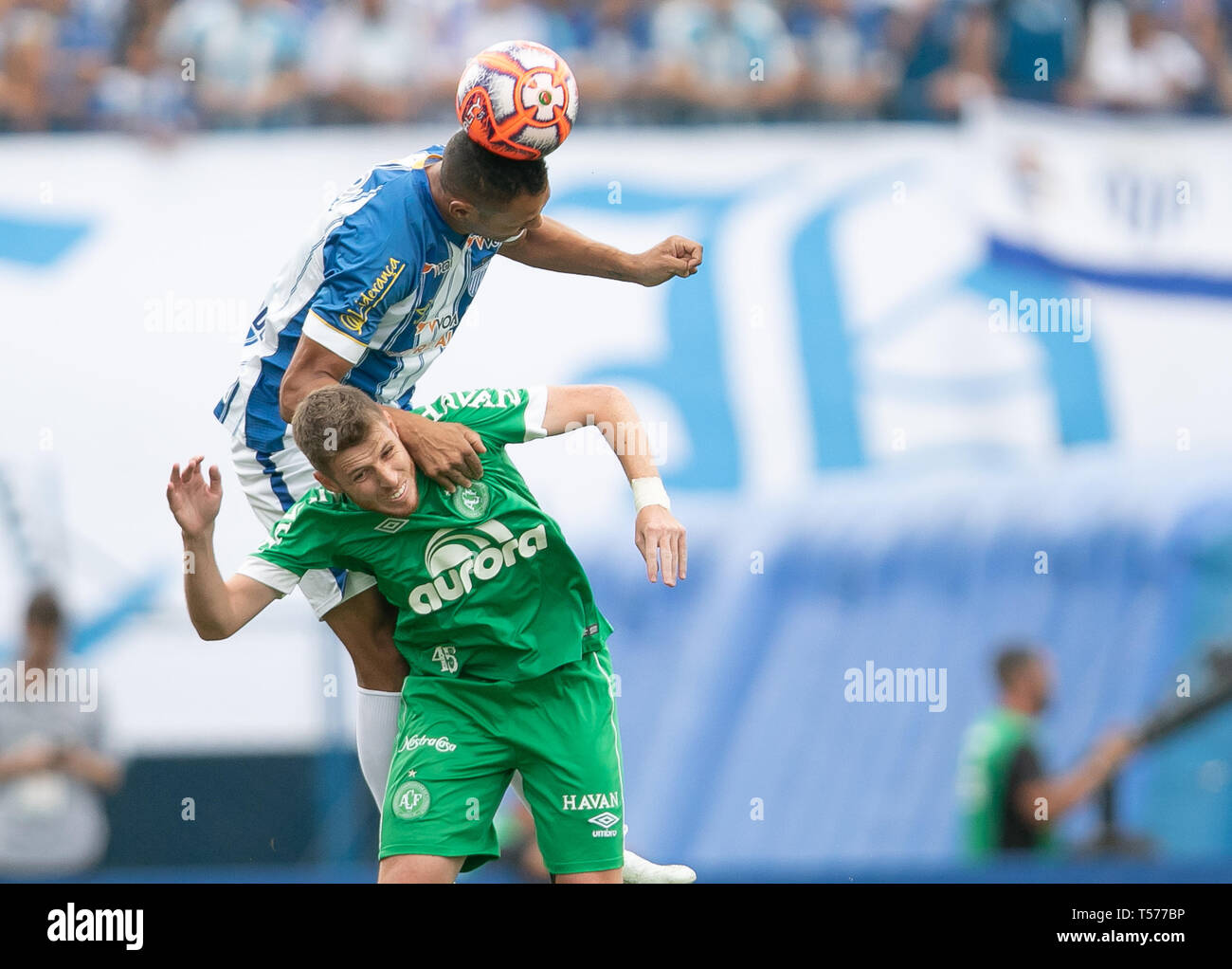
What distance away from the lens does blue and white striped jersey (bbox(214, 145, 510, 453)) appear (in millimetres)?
4473

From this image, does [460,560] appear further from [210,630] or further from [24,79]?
[24,79]

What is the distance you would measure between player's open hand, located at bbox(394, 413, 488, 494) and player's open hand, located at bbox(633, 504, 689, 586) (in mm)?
506

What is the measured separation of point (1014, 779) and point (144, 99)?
6.06 metres

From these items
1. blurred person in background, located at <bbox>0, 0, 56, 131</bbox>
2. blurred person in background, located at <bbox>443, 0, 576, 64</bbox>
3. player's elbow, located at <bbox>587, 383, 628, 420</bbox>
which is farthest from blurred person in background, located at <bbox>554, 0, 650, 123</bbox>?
player's elbow, located at <bbox>587, 383, 628, 420</bbox>

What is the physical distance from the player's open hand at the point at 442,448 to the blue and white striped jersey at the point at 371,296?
1.22 feet

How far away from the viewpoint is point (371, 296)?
447 centimetres

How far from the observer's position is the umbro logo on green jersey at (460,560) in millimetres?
4363

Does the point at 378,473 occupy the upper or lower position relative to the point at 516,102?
lower

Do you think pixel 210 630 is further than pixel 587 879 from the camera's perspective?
No

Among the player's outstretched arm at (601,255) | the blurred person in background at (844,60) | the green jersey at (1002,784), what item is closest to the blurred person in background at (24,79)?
the blurred person in background at (844,60)

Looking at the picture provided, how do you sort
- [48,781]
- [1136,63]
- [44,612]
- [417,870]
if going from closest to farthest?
[417,870], [48,781], [44,612], [1136,63]

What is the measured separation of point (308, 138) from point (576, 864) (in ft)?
19.1

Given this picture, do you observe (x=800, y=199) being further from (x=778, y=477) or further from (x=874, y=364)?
(x=778, y=477)

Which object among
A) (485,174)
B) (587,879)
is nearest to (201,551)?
(485,174)
